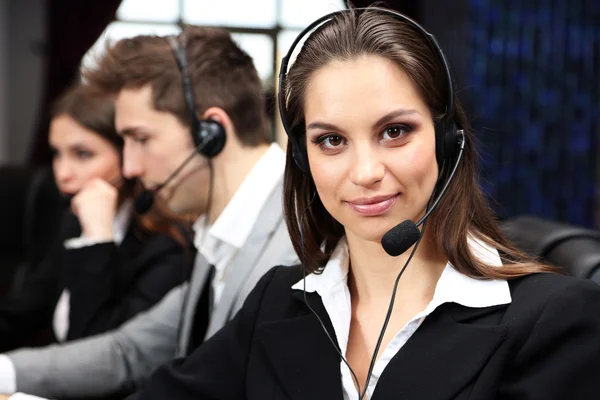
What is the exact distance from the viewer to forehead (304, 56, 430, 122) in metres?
1.03

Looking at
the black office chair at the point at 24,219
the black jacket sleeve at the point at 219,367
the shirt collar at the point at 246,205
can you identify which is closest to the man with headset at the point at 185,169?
the shirt collar at the point at 246,205

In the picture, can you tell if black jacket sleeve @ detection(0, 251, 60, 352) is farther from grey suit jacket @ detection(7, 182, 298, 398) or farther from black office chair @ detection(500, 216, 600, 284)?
black office chair @ detection(500, 216, 600, 284)

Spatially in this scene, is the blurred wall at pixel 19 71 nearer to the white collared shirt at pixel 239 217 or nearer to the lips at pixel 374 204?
the white collared shirt at pixel 239 217

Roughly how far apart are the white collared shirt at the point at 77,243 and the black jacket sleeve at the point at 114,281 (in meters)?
0.03

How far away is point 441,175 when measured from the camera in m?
1.08

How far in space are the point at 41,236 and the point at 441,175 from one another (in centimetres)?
208

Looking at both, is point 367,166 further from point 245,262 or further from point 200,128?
point 200,128

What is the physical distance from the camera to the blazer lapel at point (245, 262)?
4.86 feet

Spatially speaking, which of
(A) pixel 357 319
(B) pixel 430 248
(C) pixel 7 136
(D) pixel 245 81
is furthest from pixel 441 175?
(C) pixel 7 136

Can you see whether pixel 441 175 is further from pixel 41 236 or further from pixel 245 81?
pixel 41 236

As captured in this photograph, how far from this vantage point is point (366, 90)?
1.03 metres

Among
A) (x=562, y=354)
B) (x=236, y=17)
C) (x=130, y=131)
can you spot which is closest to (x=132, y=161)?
(x=130, y=131)

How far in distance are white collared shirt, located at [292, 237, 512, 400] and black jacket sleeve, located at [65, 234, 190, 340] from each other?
2.56 feet

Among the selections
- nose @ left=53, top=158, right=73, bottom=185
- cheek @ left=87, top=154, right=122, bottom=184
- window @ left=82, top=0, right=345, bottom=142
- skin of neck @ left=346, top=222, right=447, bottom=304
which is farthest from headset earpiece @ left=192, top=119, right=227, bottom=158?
window @ left=82, top=0, right=345, bottom=142
